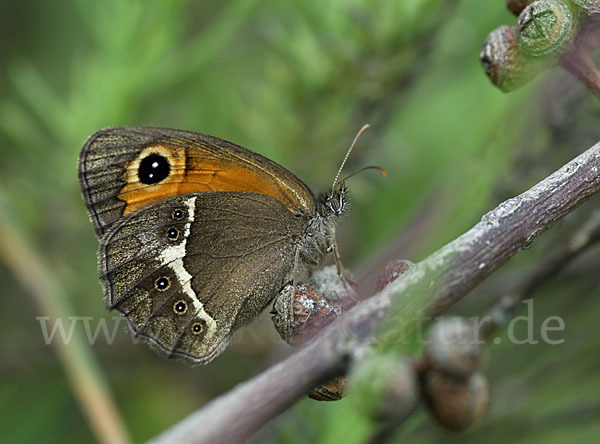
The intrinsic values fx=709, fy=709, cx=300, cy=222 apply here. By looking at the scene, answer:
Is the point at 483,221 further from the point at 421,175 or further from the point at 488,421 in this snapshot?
the point at 421,175

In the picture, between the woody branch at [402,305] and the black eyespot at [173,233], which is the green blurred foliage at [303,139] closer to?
the black eyespot at [173,233]

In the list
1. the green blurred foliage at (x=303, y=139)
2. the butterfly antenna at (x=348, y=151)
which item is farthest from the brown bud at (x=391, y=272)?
the butterfly antenna at (x=348, y=151)

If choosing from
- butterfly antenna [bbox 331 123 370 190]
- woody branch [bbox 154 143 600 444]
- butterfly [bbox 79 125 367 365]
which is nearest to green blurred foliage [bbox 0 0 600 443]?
butterfly antenna [bbox 331 123 370 190]

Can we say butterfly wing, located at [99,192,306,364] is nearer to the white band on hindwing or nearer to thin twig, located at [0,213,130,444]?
the white band on hindwing

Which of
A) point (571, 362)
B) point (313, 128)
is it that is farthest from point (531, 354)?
point (313, 128)

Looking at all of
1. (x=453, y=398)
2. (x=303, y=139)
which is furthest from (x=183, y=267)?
(x=453, y=398)
